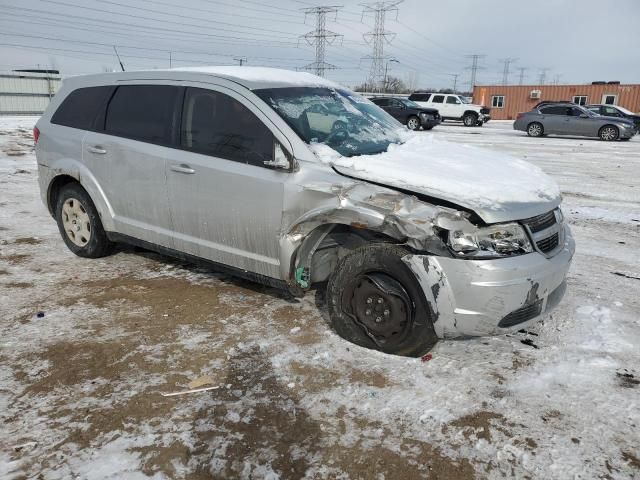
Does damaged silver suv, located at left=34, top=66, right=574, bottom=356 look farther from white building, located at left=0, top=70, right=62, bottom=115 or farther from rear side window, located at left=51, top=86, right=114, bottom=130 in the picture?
white building, located at left=0, top=70, right=62, bottom=115

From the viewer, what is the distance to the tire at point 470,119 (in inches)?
1194

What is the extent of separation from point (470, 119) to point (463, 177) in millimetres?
29335

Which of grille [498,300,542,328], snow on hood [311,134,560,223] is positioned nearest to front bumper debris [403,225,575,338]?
grille [498,300,542,328]

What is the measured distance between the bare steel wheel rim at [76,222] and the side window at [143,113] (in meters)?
0.90

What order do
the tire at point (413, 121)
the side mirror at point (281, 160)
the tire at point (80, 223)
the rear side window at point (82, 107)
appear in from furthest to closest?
the tire at point (413, 121) → the tire at point (80, 223) → the rear side window at point (82, 107) → the side mirror at point (281, 160)

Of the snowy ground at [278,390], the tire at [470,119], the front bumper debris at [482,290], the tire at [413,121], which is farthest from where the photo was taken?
the tire at [470,119]

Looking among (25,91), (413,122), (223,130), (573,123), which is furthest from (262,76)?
(25,91)

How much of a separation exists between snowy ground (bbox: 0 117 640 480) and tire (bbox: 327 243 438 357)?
0.13m

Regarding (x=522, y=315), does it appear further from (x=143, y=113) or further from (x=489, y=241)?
(x=143, y=113)

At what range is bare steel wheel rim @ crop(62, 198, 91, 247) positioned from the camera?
493 centimetres

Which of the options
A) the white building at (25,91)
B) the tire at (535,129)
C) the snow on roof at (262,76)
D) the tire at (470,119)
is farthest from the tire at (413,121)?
the snow on roof at (262,76)

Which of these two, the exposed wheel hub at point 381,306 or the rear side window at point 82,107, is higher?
the rear side window at point 82,107

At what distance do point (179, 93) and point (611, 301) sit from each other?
393 cm

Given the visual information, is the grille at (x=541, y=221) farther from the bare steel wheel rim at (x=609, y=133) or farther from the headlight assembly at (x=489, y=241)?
the bare steel wheel rim at (x=609, y=133)
